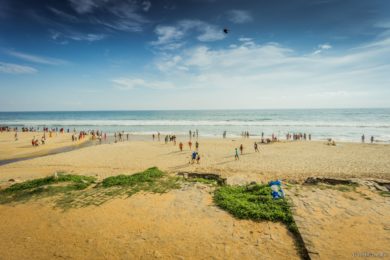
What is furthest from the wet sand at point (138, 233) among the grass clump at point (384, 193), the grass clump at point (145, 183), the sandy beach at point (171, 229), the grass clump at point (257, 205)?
the grass clump at point (384, 193)

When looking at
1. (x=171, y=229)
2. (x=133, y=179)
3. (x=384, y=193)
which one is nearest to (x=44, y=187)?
(x=133, y=179)

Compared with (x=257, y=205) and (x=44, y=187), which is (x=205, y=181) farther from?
(x=44, y=187)

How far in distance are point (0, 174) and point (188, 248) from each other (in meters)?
18.6

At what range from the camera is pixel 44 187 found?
12.1 meters

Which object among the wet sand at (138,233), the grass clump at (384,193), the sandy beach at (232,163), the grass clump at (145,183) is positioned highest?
the grass clump at (384,193)

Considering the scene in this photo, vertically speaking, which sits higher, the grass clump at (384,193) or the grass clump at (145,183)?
the grass clump at (384,193)

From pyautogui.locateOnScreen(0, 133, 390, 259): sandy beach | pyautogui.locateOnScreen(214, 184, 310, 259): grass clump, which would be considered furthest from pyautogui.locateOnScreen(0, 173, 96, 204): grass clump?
pyautogui.locateOnScreen(214, 184, 310, 259): grass clump

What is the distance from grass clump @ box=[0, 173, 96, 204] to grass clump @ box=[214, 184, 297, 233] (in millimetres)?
7968

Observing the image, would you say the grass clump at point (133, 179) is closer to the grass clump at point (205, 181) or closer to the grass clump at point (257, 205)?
the grass clump at point (205, 181)

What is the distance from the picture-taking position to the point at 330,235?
7.30 metres

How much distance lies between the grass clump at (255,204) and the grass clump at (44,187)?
314 inches

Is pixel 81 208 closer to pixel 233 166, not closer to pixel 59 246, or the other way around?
pixel 59 246

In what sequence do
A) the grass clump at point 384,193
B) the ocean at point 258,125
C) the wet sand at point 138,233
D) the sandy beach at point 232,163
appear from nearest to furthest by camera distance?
the wet sand at point 138,233, the grass clump at point 384,193, the sandy beach at point 232,163, the ocean at point 258,125

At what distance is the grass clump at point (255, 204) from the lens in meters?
8.48
